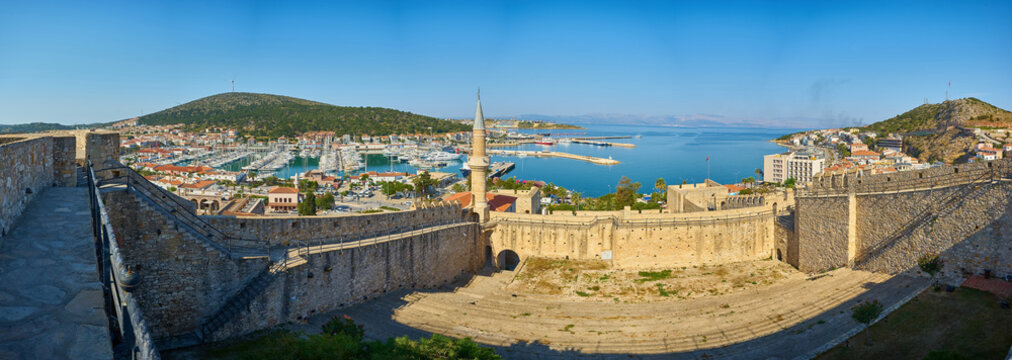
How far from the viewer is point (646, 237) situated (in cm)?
1953

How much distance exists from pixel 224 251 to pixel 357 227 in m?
3.88

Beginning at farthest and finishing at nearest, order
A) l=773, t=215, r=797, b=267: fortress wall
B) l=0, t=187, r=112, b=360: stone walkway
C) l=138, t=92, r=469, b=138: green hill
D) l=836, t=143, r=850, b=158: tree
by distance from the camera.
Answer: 1. l=138, t=92, r=469, b=138: green hill
2. l=836, t=143, r=850, b=158: tree
3. l=773, t=215, r=797, b=267: fortress wall
4. l=0, t=187, r=112, b=360: stone walkway

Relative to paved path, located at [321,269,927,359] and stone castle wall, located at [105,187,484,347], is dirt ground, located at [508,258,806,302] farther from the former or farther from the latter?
stone castle wall, located at [105,187,484,347]

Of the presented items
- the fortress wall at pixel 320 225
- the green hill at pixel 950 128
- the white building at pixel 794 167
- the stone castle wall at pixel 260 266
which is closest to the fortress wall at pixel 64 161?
the stone castle wall at pixel 260 266

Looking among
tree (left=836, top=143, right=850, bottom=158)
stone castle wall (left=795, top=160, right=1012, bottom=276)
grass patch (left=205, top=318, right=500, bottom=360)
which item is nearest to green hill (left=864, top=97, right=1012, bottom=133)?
tree (left=836, top=143, right=850, bottom=158)

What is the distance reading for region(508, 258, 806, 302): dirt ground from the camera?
1694 centimetres

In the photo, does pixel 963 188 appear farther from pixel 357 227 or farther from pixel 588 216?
pixel 357 227

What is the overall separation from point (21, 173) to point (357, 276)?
25.7ft

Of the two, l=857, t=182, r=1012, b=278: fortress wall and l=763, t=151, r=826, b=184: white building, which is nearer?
l=857, t=182, r=1012, b=278: fortress wall

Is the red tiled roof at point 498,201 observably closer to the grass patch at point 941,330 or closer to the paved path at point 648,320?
the paved path at point 648,320

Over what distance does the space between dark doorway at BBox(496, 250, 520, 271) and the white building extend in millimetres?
60913

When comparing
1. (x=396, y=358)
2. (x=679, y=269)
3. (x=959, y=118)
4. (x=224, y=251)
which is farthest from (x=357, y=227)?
(x=959, y=118)

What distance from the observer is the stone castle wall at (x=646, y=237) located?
19.5 metres

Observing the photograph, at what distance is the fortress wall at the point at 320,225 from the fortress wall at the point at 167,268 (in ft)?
4.20
